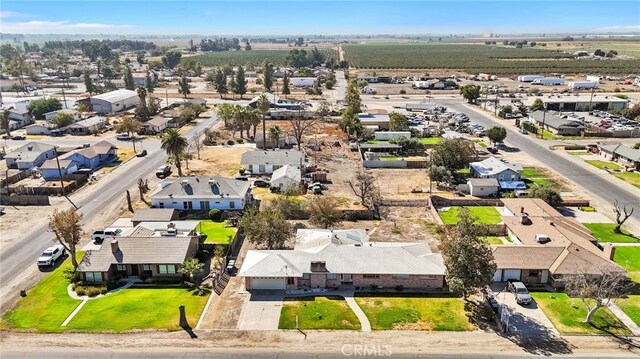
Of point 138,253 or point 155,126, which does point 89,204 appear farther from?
point 155,126

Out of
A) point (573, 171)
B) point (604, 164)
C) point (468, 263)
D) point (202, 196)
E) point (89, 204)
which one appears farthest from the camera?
point (604, 164)

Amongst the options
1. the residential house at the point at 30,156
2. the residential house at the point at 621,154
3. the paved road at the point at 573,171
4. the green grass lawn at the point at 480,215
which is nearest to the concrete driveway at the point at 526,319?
the green grass lawn at the point at 480,215

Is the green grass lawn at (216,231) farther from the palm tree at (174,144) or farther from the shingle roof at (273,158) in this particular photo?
the shingle roof at (273,158)

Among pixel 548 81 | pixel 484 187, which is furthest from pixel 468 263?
pixel 548 81

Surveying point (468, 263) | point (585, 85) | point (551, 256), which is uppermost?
point (585, 85)

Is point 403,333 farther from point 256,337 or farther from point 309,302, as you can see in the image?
point 256,337

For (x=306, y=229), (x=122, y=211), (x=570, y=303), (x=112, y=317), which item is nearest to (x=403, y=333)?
(x=570, y=303)
